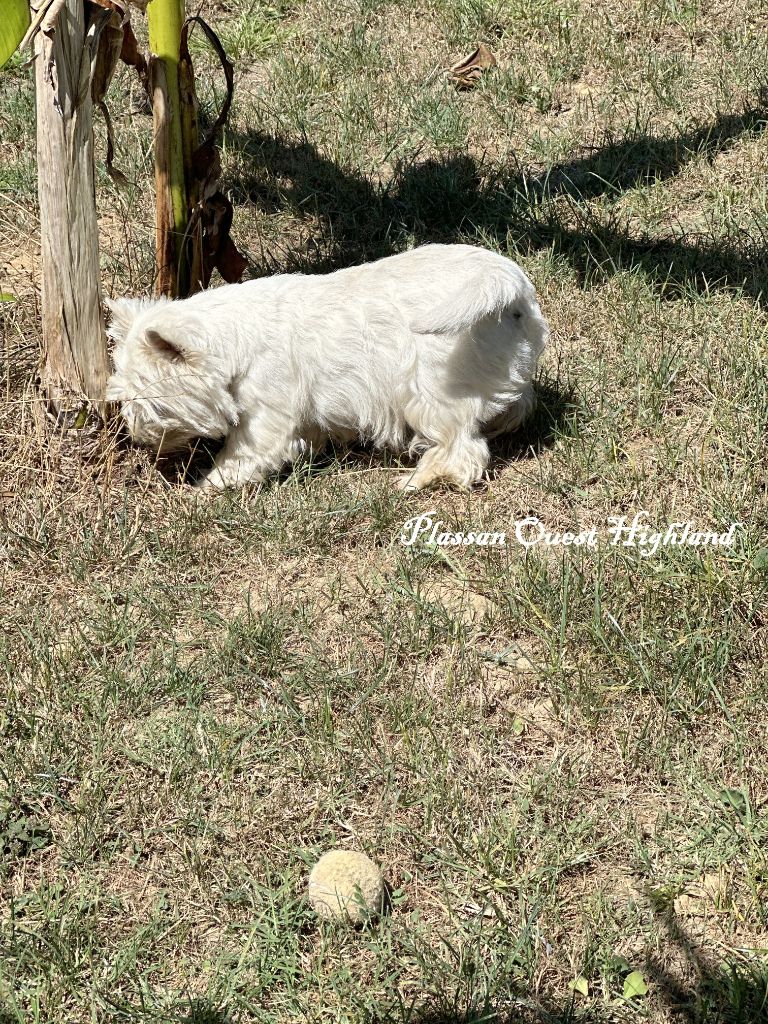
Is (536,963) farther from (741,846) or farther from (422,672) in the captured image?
(422,672)

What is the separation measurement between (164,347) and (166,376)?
11cm

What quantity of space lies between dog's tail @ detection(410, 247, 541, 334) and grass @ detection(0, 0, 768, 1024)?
1.99 ft

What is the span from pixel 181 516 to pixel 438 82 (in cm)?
381

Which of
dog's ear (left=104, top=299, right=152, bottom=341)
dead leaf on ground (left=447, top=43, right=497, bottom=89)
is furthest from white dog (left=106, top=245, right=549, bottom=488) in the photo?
dead leaf on ground (left=447, top=43, right=497, bottom=89)

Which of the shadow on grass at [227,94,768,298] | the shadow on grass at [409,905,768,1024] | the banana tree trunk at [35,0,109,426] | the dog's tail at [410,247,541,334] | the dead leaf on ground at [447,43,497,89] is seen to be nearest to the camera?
the shadow on grass at [409,905,768,1024]

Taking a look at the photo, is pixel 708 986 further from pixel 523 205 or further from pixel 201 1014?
pixel 523 205

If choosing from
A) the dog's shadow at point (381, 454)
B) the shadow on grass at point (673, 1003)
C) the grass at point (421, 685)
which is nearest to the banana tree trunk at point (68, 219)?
the grass at point (421, 685)

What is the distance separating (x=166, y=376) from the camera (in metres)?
4.25

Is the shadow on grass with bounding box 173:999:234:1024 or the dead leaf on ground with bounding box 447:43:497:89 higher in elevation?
the dead leaf on ground with bounding box 447:43:497:89

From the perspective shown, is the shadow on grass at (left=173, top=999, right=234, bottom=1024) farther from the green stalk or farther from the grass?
the green stalk

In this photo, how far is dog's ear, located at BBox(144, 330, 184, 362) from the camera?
4.16m

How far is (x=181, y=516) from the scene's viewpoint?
4312 millimetres

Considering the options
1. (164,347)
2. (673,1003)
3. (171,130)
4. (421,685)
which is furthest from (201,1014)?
(171,130)

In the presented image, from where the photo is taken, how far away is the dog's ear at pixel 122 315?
4355mm
